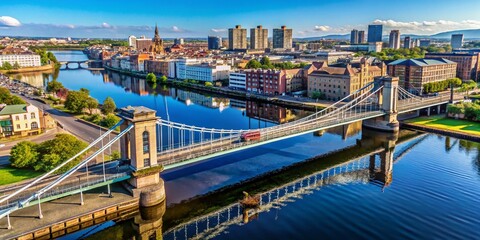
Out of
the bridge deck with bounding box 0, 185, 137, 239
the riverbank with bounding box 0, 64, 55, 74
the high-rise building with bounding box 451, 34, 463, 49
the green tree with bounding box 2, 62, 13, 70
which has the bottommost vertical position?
the bridge deck with bounding box 0, 185, 137, 239

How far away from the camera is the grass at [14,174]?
986 inches

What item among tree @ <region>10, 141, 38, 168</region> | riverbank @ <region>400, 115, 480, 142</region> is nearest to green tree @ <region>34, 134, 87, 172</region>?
tree @ <region>10, 141, 38, 168</region>

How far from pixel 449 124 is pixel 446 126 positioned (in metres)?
1.26

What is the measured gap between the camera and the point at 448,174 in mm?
29812

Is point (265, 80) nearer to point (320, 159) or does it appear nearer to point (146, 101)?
point (146, 101)

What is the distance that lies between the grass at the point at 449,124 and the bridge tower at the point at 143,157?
114 feet

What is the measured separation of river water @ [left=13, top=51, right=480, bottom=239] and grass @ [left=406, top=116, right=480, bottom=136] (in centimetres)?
285

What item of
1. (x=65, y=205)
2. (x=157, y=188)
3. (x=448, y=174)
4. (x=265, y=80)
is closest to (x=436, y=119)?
(x=448, y=174)

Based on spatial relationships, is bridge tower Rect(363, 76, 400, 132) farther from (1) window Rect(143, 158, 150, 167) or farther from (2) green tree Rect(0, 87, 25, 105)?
(2) green tree Rect(0, 87, 25, 105)

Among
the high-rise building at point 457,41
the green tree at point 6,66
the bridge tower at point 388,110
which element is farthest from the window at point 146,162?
the high-rise building at point 457,41

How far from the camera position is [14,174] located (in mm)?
26141

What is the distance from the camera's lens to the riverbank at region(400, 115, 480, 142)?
135 feet

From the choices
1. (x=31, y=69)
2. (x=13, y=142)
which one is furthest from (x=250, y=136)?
(x=31, y=69)

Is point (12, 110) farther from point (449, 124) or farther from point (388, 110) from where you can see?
point (449, 124)
